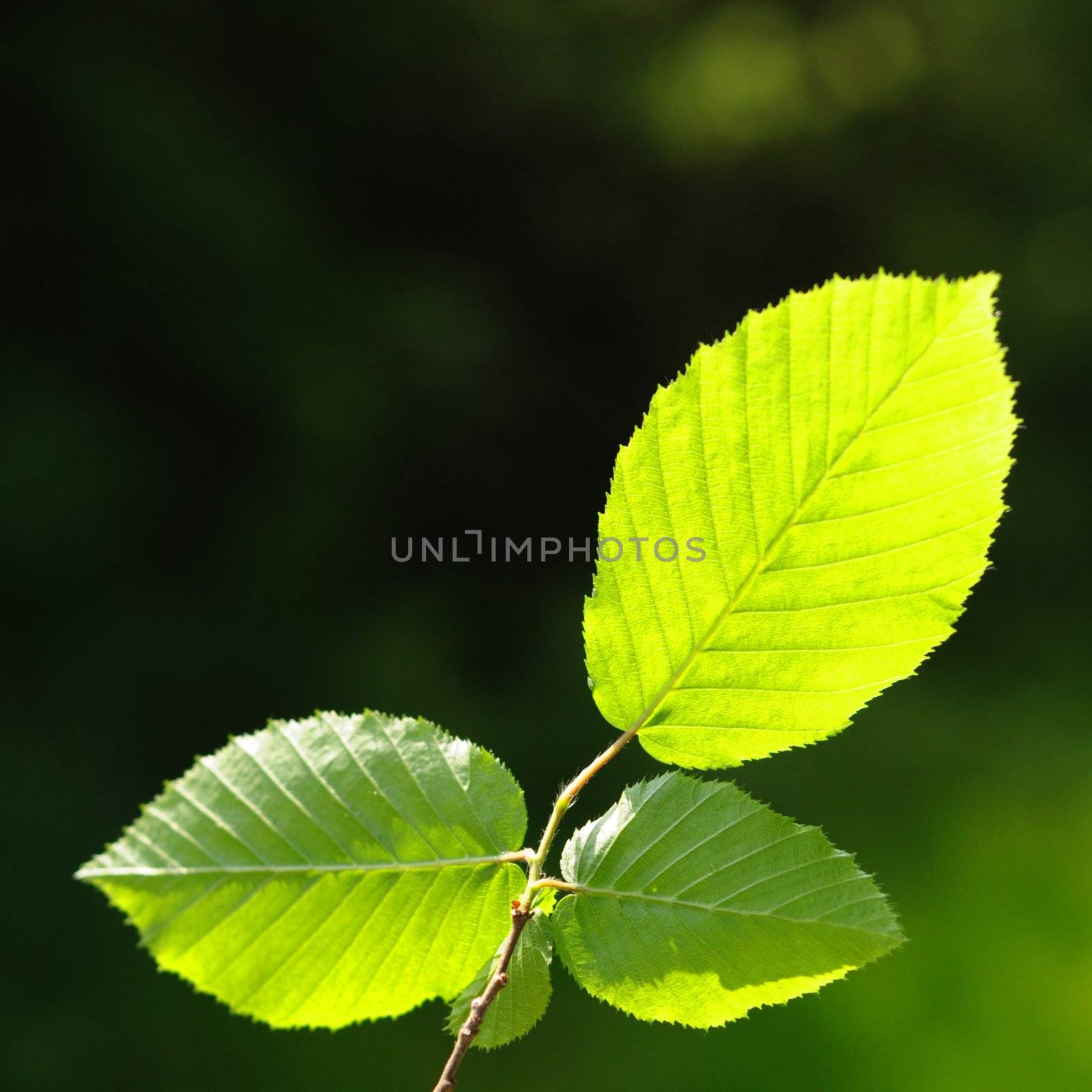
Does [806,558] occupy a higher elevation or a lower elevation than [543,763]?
lower

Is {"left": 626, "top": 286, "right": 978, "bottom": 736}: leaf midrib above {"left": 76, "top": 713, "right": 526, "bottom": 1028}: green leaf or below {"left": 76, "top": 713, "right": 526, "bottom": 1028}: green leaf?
above

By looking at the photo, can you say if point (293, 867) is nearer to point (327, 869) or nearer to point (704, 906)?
point (327, 869)

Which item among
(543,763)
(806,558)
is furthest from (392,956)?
(543,763)

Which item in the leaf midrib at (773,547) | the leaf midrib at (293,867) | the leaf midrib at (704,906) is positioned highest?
the leaf midrib at (773,547)

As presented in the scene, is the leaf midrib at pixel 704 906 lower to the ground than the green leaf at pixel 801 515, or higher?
lower

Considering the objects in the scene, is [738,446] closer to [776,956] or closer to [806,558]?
[806,558]
